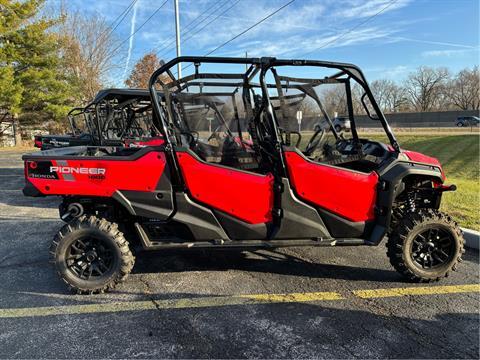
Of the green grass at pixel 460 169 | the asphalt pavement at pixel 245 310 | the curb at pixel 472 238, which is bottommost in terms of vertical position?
the asphalt pavement at pixel 245 310

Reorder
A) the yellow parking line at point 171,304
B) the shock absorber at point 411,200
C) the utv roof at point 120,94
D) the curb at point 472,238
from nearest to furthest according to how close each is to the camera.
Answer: the yellow parking line at point 171,304 → the shock absorber at point 411,200 → the curb at point 472,238 → the utv roof at point 120,94

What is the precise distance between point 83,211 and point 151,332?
4.72 feet

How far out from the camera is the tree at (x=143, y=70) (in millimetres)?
34531

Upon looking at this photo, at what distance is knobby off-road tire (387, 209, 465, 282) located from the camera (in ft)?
11.8

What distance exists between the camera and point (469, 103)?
7688 centimetres

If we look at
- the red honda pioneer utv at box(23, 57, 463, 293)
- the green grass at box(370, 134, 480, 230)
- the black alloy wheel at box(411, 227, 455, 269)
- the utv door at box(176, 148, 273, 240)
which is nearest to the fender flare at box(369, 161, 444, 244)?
the red honda pioneer utv at box(23, 57, 463, 293)

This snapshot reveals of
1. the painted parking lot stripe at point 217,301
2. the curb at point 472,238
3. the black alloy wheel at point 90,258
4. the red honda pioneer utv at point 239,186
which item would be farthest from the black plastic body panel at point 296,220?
the curb at point 472,238

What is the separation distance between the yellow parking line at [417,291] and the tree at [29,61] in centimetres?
2421

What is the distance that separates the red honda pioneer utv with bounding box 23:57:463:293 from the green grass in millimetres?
2208

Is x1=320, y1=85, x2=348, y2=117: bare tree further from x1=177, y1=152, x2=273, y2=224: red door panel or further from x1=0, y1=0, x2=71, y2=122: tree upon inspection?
x1=0, y1=0, x2=71, y2=122: tree

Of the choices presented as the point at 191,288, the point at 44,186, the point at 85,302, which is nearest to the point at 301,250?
the point at 191,288

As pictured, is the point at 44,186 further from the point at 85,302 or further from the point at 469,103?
the point at 469,103

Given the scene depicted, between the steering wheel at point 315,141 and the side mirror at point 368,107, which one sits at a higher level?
the side mirror at point 368,107

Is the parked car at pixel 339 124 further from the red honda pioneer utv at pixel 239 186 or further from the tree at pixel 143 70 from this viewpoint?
the tree at pixel 143 70
